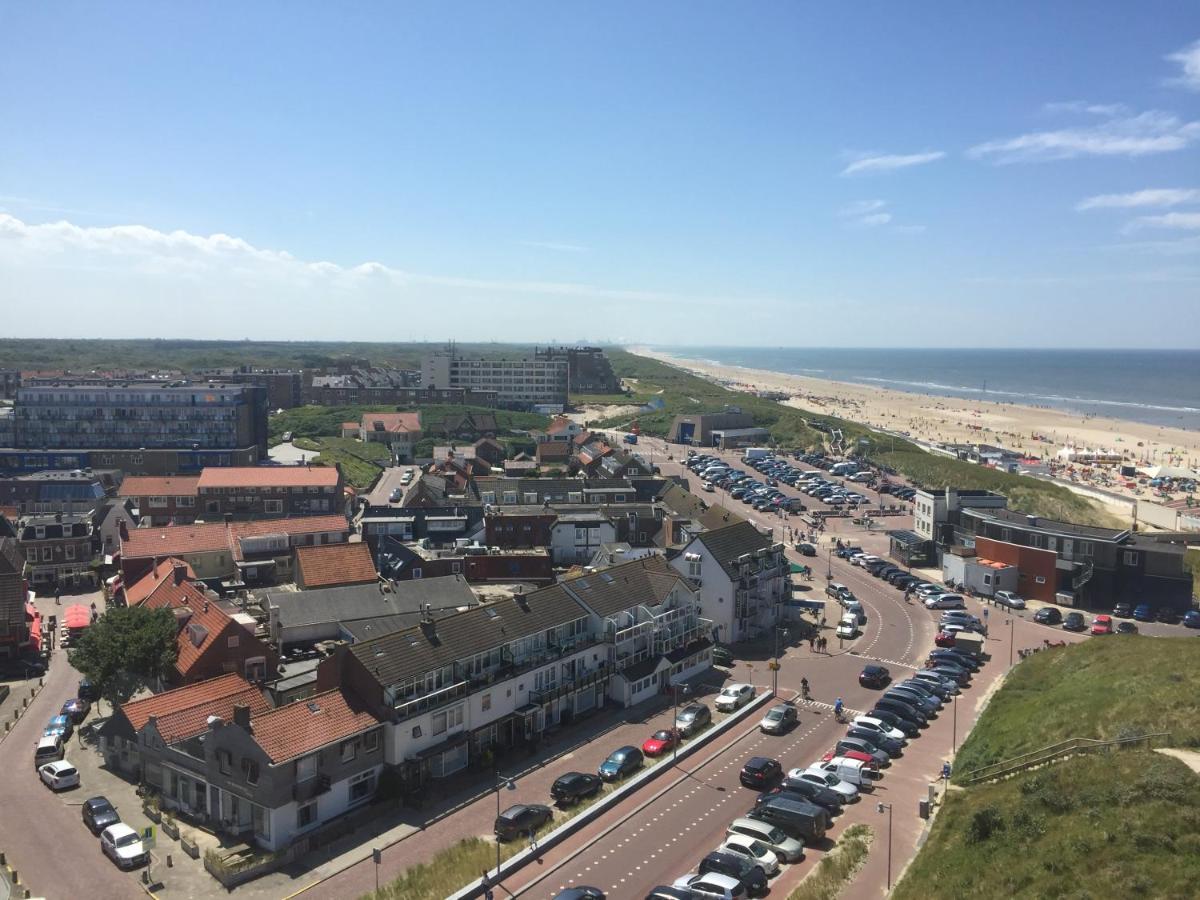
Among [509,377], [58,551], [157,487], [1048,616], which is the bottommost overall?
[1048,616]

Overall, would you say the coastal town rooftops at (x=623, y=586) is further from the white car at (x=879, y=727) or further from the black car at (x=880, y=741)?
the black car at (x=880, y=741)

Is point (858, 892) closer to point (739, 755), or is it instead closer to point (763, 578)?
point (739, 755)

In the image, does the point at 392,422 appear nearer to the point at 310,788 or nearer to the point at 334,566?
the point at 334,566

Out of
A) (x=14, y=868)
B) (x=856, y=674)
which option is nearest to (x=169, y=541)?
(x=14, y=868)

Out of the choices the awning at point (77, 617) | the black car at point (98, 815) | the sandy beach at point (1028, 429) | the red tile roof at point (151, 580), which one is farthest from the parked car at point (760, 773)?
the sandy beach at point (1028, 429)

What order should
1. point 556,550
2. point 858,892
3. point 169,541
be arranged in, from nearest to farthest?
point 858,892 < point 169,541 < point 556,550

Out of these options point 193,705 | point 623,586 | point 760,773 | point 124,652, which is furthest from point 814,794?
point 124,652

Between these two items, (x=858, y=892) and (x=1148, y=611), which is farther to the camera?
(x=1148, y=611)
